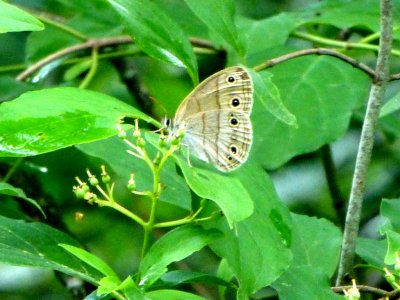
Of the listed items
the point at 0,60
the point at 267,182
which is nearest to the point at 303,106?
the point at 267,182

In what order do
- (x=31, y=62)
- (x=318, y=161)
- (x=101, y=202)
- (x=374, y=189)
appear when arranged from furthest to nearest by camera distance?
(x=318, y=161) → (x=374, y=189) → (x=31, y=62) → (x=101, y=202)

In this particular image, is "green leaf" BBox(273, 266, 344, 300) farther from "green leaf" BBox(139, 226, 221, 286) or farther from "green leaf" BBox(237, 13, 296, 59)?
"green leaf" BBox(237, 13, 296, 59)

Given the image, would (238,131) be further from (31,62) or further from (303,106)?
(31,62)

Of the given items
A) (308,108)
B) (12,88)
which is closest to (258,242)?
(308,108)

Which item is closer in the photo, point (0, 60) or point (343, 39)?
point (343, 39)

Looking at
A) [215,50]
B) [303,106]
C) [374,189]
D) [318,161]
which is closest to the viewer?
[303,106]

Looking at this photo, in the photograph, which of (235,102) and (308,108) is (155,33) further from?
(308,108)

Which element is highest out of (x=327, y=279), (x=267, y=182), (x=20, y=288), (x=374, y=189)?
(x=267, y=182)
